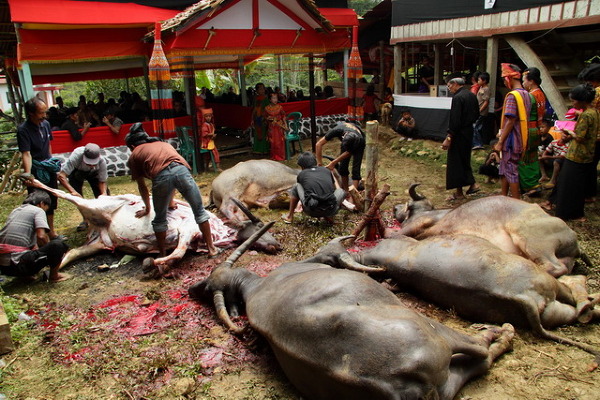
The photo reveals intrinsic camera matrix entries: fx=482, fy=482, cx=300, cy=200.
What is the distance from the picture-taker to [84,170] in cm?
714

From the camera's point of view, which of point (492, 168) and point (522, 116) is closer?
point (522, 116)

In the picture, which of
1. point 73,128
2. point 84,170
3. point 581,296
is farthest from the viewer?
point 73,128

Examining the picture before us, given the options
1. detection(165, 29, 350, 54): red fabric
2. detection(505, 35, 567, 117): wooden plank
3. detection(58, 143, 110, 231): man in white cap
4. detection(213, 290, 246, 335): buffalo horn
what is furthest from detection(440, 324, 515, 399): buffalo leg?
detection(165, 29, 350, 54): red fabric

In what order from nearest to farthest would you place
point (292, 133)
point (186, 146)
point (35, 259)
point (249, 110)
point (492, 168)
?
point (35, 259), point (492, 168), point (186, 146), point (292, 133), point (249, 110)

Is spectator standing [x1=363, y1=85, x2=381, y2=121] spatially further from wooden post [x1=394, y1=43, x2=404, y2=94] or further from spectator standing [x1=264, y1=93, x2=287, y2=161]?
spectator standing [x1=264, y1=93, x2=287, y2=161]

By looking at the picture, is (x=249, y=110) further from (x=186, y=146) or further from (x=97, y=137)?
(x=97, y=137)

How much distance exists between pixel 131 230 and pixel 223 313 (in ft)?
7.96

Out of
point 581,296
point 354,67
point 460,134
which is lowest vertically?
point 581,296

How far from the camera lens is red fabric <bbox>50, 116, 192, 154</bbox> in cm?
1063

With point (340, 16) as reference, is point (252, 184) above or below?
below

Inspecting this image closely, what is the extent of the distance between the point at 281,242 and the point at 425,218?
1954 millimetres

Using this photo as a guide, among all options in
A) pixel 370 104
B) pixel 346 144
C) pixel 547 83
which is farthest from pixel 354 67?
pixel 346 144

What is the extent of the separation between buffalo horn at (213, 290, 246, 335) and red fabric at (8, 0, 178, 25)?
27.1 ft

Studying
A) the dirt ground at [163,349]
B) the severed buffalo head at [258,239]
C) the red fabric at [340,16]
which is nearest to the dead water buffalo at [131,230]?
the severed buffalo head at [258,239]
